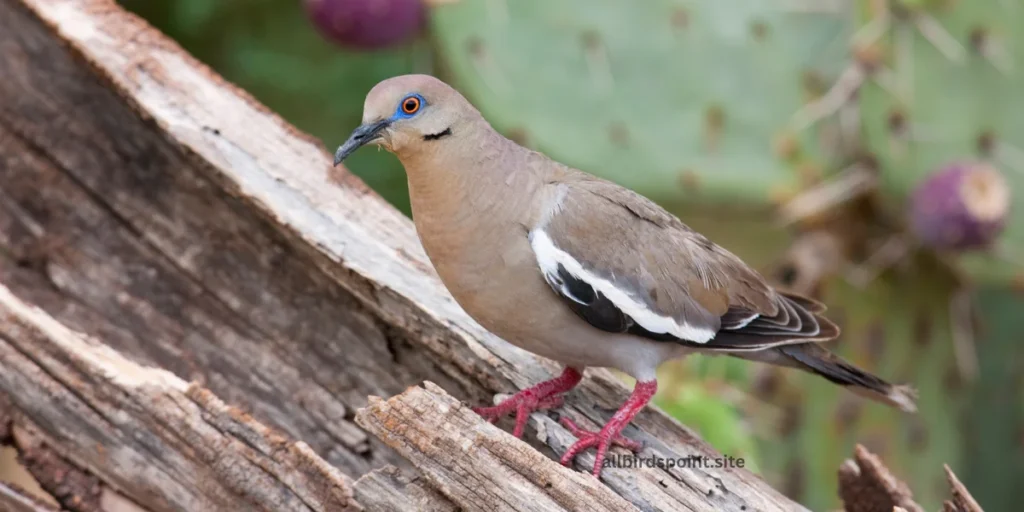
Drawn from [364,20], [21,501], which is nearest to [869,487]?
[21,501]

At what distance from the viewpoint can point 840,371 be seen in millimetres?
2740

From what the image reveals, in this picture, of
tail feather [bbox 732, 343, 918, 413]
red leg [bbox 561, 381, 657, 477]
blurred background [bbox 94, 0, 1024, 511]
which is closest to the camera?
red leg [bbox 561, 381, 657, 477]

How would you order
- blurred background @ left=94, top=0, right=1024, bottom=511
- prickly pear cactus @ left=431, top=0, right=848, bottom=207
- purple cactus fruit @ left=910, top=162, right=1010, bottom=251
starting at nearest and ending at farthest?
purple cactus fruit @ left=910, top=162, right=1010, bottom=251
blurred background @ left=94, top=0, right=1024, bottom=511
prickly pear cactus @ left=431, top=0, right=848, bottom=207

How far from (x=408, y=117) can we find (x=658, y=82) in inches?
71.6

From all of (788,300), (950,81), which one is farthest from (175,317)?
(950,81)

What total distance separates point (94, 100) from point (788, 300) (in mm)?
2065

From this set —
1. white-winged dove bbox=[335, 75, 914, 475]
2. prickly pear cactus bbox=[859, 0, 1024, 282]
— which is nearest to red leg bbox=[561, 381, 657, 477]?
white-winged dove bbox=[335, 75, 914, 475]

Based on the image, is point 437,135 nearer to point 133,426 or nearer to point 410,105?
point 410,105

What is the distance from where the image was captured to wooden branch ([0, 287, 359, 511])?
2400 millimetres

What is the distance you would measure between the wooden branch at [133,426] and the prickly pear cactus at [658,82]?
1766 mm

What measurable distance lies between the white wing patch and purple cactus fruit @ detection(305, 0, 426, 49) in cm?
180

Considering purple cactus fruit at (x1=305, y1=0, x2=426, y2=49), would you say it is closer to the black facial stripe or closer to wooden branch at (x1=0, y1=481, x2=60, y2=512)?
the black facial stripe

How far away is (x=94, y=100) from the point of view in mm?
3168

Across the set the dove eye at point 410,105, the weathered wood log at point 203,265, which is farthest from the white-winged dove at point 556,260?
the weathered wood log at point 203,265
